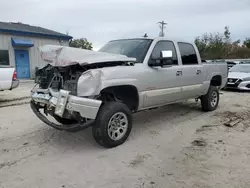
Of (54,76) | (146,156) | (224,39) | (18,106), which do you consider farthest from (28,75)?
(224,39)

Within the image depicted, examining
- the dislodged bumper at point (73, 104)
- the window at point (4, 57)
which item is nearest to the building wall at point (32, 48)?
the window at point (4, 57)

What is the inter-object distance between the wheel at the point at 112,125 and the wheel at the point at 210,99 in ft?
11.2

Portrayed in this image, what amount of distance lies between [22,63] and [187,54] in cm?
1431

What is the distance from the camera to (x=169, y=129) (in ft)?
18.4

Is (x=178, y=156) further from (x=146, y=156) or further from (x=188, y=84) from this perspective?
(x=188, y=84)

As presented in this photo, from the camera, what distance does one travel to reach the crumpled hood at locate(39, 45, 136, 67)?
4.10 m

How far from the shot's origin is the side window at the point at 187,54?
6.22m

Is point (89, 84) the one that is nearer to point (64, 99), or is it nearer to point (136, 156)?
point (64, 99)

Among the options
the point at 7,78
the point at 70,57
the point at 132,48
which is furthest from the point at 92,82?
the point at 7,78

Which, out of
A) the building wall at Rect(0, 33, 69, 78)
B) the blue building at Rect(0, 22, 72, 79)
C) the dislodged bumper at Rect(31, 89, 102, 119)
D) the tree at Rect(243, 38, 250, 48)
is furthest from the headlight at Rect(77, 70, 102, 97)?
the tree at Rect(243, 38, 250, 48)

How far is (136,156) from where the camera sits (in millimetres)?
4098

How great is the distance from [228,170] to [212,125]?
7.92 ft

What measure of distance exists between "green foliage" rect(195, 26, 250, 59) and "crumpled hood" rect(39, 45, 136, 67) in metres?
33.3

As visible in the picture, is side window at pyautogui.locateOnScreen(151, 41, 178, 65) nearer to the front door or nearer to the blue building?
the blue building
